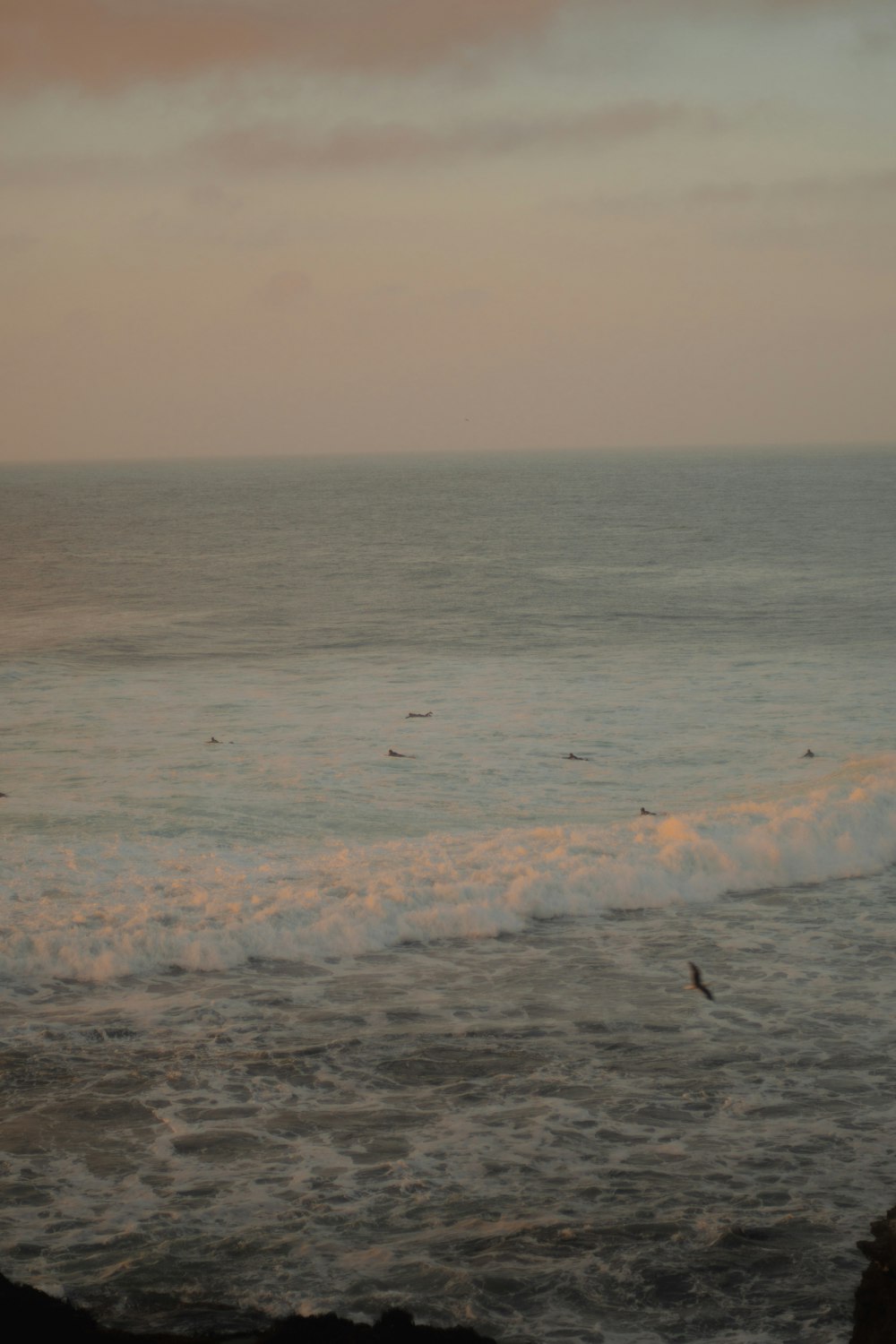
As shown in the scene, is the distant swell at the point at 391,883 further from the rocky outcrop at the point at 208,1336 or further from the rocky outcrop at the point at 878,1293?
the rocky outcrop at the point at 878,1293

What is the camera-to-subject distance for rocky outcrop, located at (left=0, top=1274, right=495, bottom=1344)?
7074 millimetres

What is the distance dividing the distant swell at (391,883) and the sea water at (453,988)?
0.06 meters

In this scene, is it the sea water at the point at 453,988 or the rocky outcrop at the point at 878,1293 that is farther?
the sea water at the point at 453,988

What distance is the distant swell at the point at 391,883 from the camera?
48.2 ft

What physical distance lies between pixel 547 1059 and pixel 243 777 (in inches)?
469

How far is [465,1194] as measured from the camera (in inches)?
366

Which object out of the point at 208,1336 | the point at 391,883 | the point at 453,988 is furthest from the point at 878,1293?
the point at 391,883

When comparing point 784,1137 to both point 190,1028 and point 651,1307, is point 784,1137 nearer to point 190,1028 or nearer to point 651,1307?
point 651,1307

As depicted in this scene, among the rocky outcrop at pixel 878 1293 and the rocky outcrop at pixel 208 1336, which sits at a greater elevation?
the rocky outcrop at pixel 208 1336

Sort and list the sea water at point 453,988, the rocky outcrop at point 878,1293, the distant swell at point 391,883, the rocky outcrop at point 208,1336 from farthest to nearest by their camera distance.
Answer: the distant swell at point 391,883 < the sea water at point 453,988 < the rocky outcrop at point 878,1293 < the rocky outcrop at point 208,1336

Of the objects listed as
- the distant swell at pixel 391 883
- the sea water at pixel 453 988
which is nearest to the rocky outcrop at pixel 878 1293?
the sea water at pixel 453 988

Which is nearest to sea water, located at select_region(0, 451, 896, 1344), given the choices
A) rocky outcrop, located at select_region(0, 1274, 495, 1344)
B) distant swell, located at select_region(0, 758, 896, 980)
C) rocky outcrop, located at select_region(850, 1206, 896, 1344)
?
distant swell, located at select_region(0, 758, 896, 980)

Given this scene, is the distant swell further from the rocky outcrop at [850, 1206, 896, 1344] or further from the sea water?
the rocky outcrop at [850, 1206, 896, 1344]

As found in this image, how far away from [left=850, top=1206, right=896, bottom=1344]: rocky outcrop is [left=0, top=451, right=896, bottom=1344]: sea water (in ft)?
0.56
